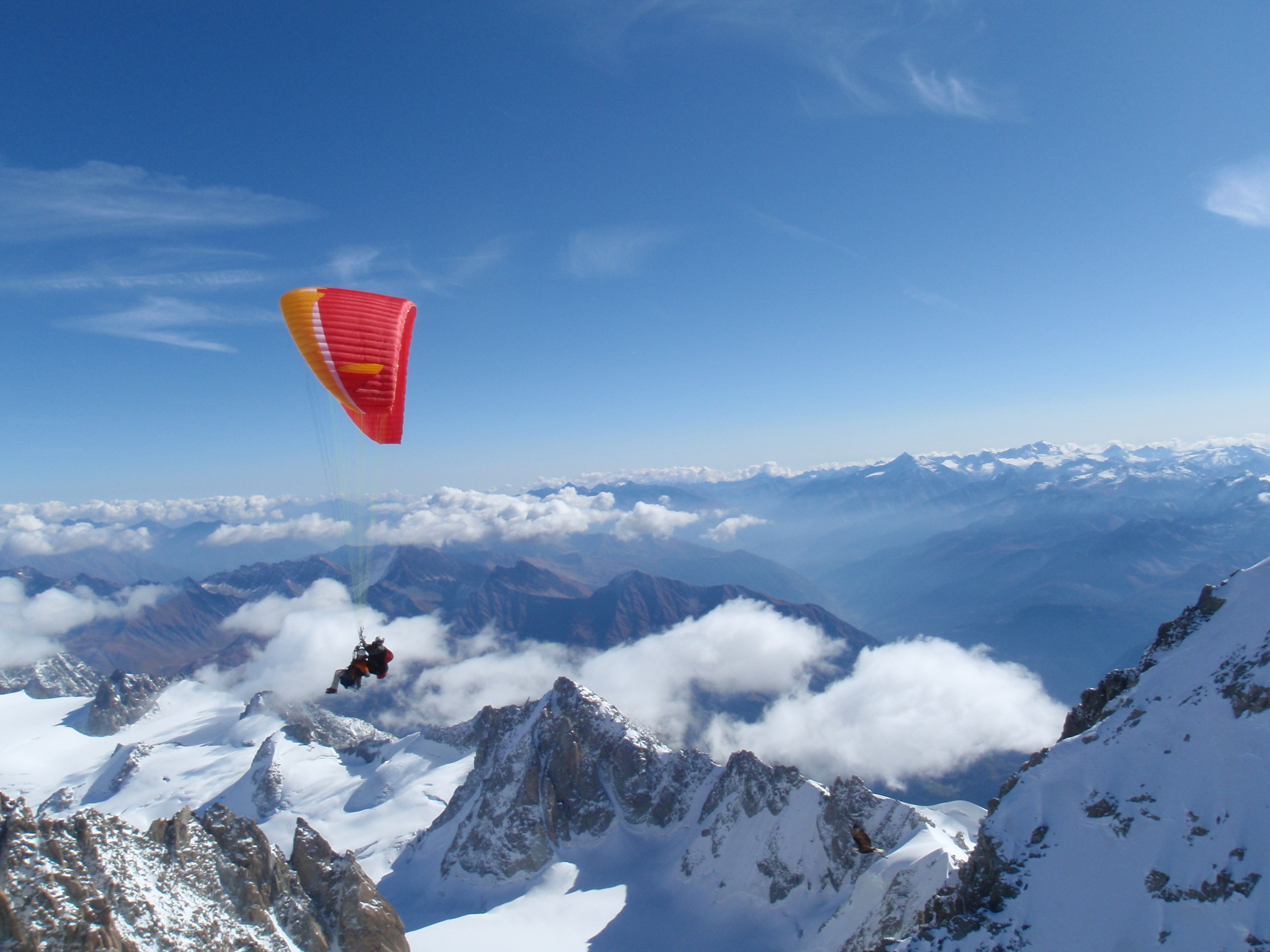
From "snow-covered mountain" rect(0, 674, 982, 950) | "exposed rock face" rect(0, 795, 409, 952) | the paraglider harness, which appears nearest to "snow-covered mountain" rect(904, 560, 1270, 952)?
"snow-covered mountain" rect(0, 674, 982, 950)

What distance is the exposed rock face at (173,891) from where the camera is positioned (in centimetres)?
3469

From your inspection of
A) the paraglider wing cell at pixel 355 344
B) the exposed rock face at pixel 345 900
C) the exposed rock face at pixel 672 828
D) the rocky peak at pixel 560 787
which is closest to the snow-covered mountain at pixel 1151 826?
the exposed rock face at pixel 672 828

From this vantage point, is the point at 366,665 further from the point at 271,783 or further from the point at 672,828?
the point at 271,783

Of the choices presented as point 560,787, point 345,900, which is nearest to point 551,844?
point 560,787

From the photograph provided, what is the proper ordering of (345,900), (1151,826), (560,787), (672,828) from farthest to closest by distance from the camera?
1. (560,787)
2. (672,828)
3. (345,900)
4. (1151,826)

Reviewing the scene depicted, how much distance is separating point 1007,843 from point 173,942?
182 ft

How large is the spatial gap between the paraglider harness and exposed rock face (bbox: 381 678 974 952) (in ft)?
151

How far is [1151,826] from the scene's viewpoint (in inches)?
1141

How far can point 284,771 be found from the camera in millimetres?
143750

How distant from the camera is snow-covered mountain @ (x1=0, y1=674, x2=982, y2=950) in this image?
43.0 metres

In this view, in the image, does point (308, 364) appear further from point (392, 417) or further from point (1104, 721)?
point (1104, 721)

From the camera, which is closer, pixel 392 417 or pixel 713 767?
pixel 392 417

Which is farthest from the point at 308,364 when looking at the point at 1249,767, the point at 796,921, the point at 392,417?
the point at 796,921

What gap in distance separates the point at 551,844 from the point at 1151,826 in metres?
85.2
